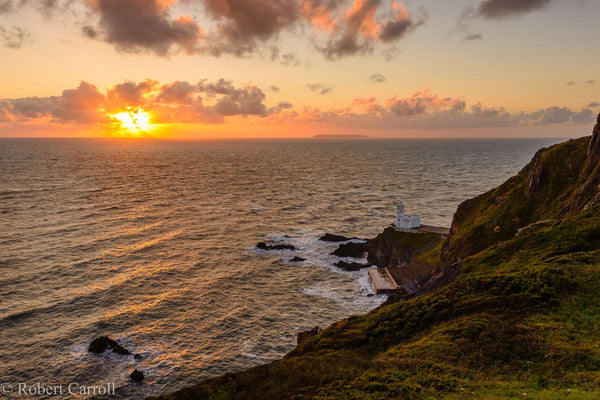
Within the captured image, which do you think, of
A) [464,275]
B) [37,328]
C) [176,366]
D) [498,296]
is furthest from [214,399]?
[37,328]

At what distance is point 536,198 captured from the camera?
195ft

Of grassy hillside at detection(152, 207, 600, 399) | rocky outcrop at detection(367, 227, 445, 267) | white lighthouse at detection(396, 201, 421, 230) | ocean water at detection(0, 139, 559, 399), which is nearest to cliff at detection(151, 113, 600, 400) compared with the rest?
grassy hillside at detection(152, 207, 600, 399)

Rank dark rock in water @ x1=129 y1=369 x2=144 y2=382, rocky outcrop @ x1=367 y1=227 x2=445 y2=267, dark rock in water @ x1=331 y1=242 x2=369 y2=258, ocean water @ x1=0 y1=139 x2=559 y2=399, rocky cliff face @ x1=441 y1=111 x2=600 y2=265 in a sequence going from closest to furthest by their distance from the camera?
dark rock in water @ x1=129 y1=369 x2=144 y2=382, ocean water @ x1=0 y1=139 x2=559 y2=399, rocky cliff face @ x1=441 y1=111 x2=600 y2=265, rocky outcrop @ x1=367 y1=227 x2=445 y2=267, dark rock in water @ x1=331 y1=242 x2=369 y2=258

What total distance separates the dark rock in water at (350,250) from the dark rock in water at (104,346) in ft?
161

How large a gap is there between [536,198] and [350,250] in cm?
3891

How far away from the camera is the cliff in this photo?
2047 centimetres

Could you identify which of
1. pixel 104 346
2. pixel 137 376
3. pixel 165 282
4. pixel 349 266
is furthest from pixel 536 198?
Answer: pixel 104 346

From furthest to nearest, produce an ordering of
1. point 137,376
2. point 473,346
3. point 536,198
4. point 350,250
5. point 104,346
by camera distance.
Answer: point 350,250, point 536,198, point 104,346, point 137,376, point 473,346

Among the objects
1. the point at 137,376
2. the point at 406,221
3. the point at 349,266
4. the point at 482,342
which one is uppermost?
the point at 482,342

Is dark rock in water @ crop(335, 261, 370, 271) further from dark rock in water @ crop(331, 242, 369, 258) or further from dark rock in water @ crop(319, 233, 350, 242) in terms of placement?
dark rock in water @ crop(319, 233, 350, 242)

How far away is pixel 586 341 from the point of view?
22062 mm

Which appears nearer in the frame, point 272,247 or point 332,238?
point 272,247

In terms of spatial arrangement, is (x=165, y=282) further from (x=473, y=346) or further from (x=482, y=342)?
Answer: (x=482, y=342)

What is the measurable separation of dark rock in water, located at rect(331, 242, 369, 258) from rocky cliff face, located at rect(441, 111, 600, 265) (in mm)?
23184
